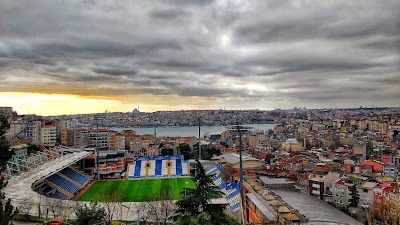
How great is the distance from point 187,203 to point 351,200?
14357 mm

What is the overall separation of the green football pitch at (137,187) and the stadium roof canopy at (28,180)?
2.04 meters

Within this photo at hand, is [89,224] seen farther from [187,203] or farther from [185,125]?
[185,125]

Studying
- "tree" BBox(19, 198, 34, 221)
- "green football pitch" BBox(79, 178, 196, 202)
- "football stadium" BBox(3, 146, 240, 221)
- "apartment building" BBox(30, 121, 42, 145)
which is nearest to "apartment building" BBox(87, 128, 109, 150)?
"apartment building" BBox(30, 121, 42, 145)

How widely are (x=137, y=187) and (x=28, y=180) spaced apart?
→ 262 inches

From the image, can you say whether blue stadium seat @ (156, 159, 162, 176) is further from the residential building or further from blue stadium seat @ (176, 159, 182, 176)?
the residential building

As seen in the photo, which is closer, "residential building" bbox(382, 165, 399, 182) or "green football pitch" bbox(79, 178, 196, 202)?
"green football pitch" bbox(79, 178, 196, 202)

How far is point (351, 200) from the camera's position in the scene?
16828 mm

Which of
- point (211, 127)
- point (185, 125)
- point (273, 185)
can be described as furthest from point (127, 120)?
point (273, 185)

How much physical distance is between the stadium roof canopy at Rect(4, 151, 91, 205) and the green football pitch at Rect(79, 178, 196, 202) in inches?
80.5

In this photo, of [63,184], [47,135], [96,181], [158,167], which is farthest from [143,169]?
[47,135]

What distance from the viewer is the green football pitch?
1786 cm

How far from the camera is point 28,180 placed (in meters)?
14.6

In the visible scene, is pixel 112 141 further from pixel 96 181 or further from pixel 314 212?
pixel 314 212

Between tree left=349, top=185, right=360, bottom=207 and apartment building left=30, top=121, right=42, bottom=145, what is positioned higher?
apartment building left=30, top=121, right=42, bottom=145
